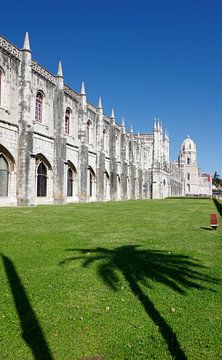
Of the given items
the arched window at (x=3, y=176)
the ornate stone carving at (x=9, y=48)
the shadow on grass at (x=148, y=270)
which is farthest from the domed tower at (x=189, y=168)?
the shadow on grass at (x=148, y=270)

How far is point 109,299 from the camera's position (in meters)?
4.91

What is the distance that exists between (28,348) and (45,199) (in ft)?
67.4

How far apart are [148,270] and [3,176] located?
602 inches

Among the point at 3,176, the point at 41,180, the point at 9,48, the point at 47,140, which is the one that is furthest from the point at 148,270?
the point at 47,140

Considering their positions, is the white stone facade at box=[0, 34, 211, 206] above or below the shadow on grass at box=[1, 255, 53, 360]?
above

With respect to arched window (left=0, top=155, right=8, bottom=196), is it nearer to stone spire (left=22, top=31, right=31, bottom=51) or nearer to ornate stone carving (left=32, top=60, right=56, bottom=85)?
ornate stone carving (left=32, top=60, right=56, bottom=85)

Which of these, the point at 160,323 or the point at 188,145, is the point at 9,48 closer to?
the point at 160,323

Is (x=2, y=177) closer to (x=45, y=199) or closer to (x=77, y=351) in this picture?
(x=45, y=199)

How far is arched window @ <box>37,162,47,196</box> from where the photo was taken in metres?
23.2

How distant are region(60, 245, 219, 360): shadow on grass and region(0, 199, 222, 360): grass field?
2 centimetres

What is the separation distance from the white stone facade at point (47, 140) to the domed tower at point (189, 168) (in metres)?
69.8

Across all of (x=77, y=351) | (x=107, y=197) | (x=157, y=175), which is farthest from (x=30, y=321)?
(x=157, y=175)

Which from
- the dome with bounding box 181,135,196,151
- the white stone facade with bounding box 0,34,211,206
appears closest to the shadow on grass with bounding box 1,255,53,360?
the white stone facade with bounding box 0,34,211,206

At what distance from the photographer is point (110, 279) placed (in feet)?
19.1
